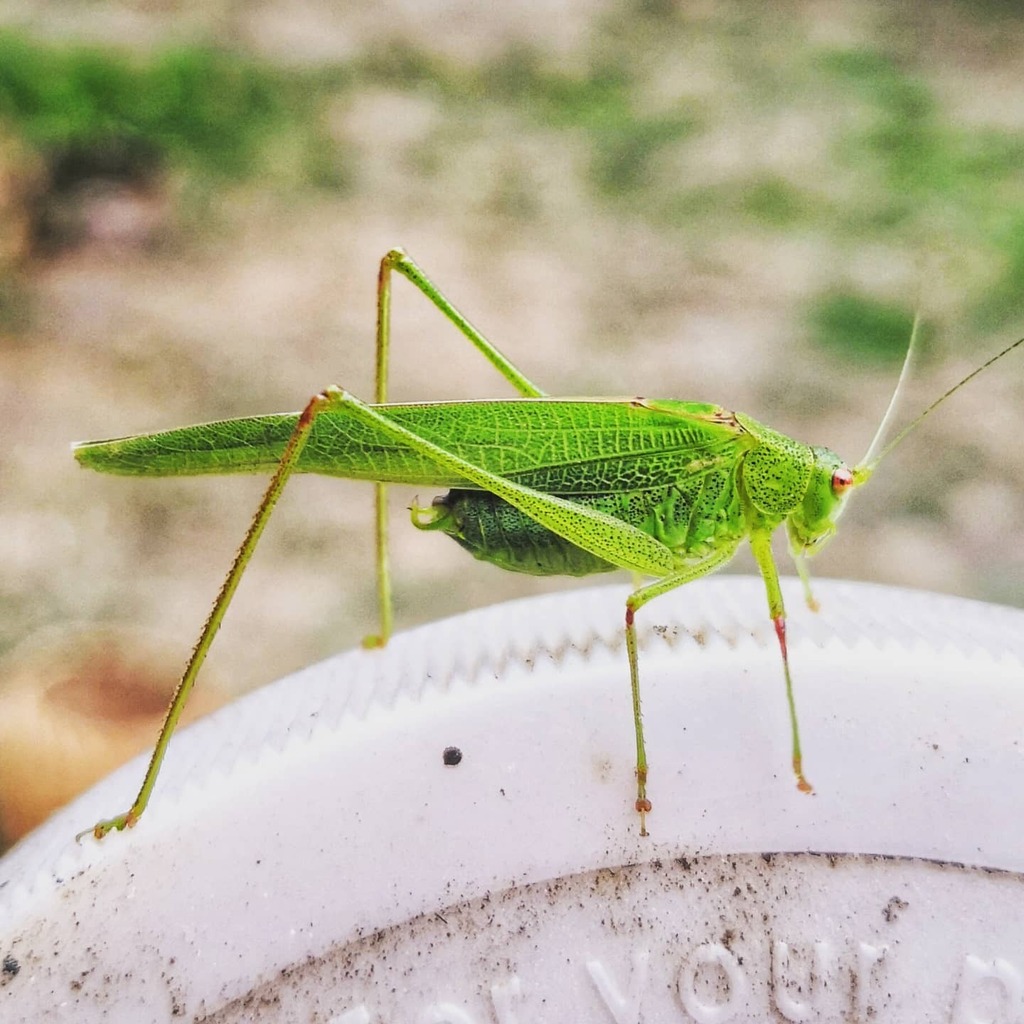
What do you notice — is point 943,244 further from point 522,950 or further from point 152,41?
point 152,41

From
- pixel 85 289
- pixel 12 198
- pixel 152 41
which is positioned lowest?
pixel 85 289

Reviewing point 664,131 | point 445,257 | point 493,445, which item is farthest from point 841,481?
A: point 664,131

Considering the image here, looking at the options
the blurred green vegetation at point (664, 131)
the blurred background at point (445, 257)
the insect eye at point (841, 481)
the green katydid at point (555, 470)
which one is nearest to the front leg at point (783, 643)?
the green katydid at point (555, 470)

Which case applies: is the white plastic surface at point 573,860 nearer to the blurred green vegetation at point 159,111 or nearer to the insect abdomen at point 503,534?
the insect abdomen at point 503,534

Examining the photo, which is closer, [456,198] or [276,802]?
[276,802]

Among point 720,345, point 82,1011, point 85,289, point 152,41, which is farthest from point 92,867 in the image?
point 152,41

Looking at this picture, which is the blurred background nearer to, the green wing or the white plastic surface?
the green wing

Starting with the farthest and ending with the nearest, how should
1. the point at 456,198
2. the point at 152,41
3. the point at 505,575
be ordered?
1. the point at 152,41
2. the point at 456,198
3. the point at 505,575

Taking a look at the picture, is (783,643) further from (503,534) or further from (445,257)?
(445,257)
